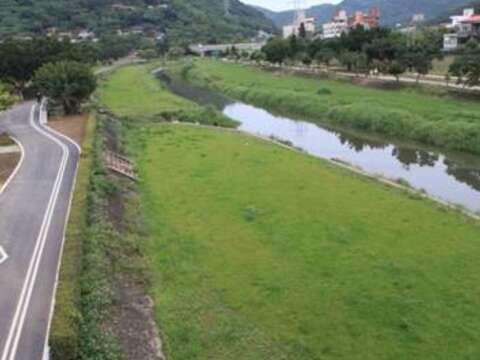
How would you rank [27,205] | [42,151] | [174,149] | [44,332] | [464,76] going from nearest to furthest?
[44,332]
[27,205]
[42,151]
[174,149]
[464,76]

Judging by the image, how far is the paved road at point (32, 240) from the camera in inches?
681

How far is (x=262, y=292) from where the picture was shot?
66.7 ft

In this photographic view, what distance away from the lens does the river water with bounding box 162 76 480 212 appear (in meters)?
35.9

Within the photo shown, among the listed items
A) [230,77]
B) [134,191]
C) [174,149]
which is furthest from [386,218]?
[230,77]

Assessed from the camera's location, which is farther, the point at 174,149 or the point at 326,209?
the point at 174,149

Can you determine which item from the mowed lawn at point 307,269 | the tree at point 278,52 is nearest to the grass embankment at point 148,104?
the tree at point 278,52

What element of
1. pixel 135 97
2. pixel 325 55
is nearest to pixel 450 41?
pixel 325 55

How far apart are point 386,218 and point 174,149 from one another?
20335 millimetres

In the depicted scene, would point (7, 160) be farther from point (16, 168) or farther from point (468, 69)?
point (468, 69)

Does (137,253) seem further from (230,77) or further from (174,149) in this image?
(230,77)

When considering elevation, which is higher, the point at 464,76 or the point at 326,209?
the point at 464,76

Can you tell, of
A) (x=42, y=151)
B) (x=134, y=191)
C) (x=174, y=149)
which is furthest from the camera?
(x=174, y=149)

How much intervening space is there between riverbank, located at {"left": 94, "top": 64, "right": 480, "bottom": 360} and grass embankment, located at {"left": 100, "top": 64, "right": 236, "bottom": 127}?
2390 centimetres

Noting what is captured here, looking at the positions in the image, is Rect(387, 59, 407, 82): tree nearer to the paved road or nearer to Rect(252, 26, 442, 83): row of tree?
Rect(252, 26, 442, 83): row of tree
